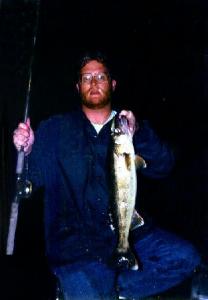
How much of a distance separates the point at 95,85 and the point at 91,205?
Result: 1188 millimetres

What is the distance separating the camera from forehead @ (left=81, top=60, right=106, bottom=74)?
169 inches

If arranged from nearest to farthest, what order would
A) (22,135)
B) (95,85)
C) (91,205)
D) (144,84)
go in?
1. (22,135)
2. (91,205)
3. (95,85)
4. (144,84)

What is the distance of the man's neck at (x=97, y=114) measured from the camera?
14.1ft

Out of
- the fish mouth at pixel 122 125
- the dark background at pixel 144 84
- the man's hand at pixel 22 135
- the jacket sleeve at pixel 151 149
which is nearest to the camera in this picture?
the fish mouth at pixel 122 125

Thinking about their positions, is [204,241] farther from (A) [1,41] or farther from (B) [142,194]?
(A) [1,41]

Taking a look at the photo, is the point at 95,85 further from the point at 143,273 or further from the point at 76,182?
the point at 143,273

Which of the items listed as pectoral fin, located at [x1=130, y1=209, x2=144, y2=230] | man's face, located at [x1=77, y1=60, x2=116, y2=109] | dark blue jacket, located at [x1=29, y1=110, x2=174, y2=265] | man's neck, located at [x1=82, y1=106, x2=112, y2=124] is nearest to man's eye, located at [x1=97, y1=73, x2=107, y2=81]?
man's face, located at [x1=77, y1=60, x2=116, y2=109]

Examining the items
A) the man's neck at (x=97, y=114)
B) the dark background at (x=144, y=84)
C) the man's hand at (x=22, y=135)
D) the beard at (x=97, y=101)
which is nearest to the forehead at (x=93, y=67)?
the beard at (x=97, y=101)

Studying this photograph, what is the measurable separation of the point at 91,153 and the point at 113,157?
75 cm

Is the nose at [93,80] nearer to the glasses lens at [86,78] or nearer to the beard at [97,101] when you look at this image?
the glasses lens at [86,78]

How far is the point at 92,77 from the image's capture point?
4262mm

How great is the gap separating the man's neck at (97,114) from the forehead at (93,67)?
38cm

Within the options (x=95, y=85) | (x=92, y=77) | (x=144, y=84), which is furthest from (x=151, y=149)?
(x=144, y=84)

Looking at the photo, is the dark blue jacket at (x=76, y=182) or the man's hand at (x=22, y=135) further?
the dark blue jacket at (x=76, y=182)
